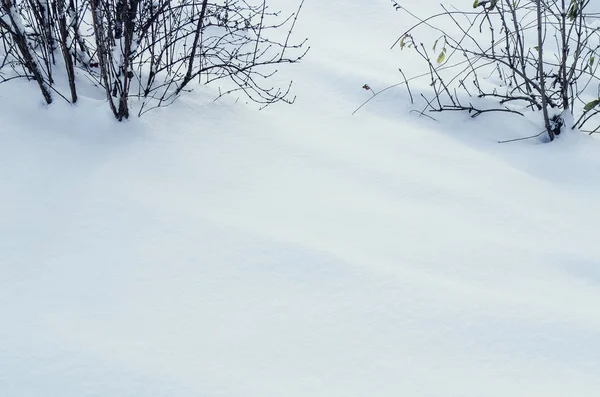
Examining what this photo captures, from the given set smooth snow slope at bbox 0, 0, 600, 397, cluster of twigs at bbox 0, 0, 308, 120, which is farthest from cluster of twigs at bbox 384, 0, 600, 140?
cluster of twigs at bbox 0, 0, 308, 120

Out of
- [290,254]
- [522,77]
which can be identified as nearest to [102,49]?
[290,254]

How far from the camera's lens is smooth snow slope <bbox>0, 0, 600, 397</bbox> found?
2.05 m

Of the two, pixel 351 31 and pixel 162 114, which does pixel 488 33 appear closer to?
pixel 351 31

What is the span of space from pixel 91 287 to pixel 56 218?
1.44 ft

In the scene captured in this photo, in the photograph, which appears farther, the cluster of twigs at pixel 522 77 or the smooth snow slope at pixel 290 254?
the cluster of twigs at pixel 522 77

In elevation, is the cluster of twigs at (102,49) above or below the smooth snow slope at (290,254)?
above

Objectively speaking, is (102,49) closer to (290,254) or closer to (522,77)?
(290,254)

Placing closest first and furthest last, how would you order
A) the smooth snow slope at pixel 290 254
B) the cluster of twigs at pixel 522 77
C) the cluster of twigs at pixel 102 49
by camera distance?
the smooth snow slope at pixel 290 254 < the cluster of twigs at pixel 102 49 < the cluster of twigs at pixel 522 77

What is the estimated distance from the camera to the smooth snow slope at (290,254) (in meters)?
2.05

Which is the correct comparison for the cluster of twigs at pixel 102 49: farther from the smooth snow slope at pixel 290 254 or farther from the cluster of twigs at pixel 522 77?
the cluster of twigs at pixel 522 77

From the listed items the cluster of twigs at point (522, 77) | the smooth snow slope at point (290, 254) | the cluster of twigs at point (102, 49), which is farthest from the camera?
the cluster of twigs at point (522, 77)

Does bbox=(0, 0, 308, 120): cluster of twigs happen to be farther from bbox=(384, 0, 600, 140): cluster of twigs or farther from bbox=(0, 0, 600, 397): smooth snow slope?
bbox=(384, 0, 600, 140): cluster of twigs

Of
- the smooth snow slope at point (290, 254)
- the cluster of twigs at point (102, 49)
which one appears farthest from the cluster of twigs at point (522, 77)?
the cluster of twigs at point (102, 49)

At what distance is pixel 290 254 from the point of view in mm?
2512
